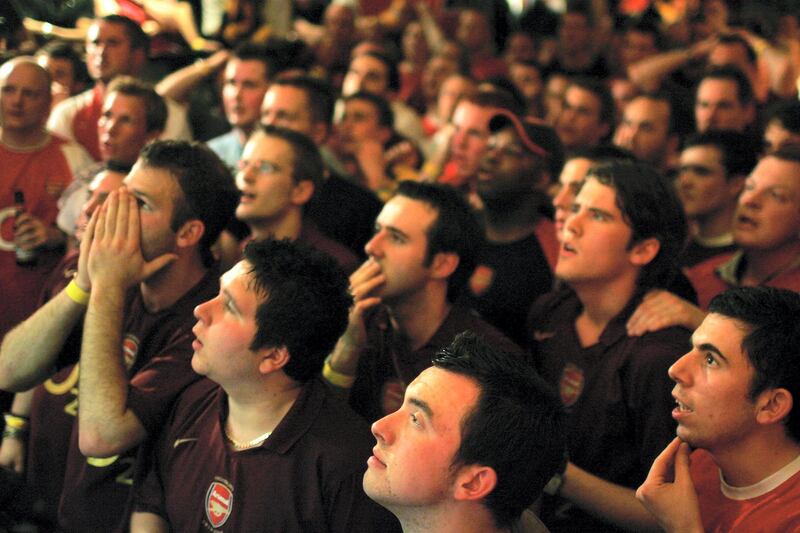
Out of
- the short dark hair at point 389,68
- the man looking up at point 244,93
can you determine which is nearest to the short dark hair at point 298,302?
the man looking up at point 244,93

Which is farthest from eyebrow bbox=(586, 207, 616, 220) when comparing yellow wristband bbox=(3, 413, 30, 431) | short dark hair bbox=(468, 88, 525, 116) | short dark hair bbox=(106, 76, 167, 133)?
short dark hair bbox=(106, 76, 167, 133)

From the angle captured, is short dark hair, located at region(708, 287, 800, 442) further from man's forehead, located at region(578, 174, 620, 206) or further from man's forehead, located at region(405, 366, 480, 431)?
man's forehead, located at region(578, 174, 620, 206)

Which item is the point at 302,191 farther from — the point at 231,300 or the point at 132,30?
the point at 132,30

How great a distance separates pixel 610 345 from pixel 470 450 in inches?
35.8

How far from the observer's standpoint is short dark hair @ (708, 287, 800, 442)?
206 centimetres

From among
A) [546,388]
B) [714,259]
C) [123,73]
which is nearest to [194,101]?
[123,73]

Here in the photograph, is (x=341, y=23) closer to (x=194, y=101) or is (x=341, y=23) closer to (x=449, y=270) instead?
(x=194, y=101)

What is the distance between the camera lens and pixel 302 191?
3.63 meters

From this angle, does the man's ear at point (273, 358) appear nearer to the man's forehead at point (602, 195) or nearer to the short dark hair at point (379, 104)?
the man's forehead at point (602, 195)

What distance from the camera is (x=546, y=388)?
6.50 feet

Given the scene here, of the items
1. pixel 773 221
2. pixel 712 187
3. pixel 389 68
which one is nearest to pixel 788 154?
pixel 773 221

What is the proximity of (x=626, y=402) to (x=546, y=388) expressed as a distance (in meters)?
0.66

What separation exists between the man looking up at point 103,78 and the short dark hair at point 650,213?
278cm

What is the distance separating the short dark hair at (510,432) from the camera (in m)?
1.90
